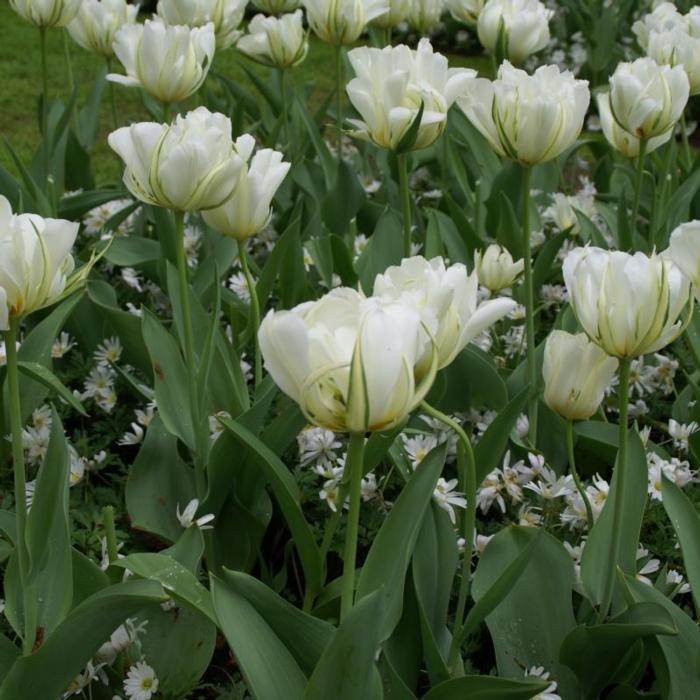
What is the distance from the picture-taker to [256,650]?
4.46 ft

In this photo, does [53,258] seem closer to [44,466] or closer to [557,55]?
[44,466]

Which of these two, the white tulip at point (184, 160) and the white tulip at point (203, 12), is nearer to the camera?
the white tulip at point (184, 160)

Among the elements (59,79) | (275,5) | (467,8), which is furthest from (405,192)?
(59,79)

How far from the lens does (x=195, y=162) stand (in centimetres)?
158

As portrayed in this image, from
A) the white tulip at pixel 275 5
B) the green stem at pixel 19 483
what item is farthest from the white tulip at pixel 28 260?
the white tulip at pixel 275 5

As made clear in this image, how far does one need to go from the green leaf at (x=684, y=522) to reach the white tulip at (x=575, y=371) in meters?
0.15

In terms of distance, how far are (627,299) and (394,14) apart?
2.05 m

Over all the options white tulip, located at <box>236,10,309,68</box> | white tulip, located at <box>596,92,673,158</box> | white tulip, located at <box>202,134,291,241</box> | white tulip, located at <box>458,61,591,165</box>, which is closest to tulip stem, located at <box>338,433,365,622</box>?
white tulip, located at <box>202,134,291,241</box>

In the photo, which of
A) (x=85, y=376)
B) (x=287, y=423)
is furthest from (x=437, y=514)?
(x=85, y=376)

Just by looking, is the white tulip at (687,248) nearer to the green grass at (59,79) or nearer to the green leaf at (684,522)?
the green leaf at (684,522)

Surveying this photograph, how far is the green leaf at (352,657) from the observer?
121 centimetres

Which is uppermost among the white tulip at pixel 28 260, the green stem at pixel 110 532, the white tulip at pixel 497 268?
the white tulip at pixel 28 260

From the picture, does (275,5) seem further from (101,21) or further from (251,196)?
(251,196)

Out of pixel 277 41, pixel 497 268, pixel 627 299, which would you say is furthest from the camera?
pixel 277 41
